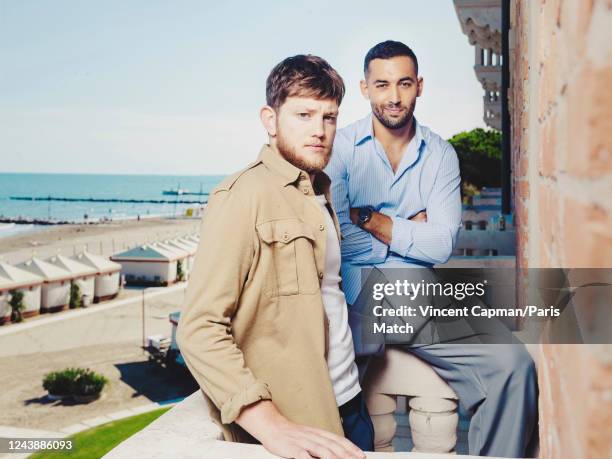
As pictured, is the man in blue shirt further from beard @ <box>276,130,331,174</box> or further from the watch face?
beard @ <box>276,130,331,174</box>

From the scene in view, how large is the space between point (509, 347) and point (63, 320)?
1478cm

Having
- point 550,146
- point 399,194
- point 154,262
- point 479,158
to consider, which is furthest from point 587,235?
point 154,262

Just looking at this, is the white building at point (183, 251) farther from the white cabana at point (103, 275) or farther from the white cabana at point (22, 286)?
the white cabana at point (22, 286)

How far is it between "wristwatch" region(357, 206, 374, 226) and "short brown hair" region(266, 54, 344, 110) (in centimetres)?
56

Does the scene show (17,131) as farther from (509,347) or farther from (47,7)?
(509,347)

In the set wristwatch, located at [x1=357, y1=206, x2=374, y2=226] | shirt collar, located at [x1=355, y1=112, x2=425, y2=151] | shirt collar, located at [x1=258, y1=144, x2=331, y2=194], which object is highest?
shirt collar, located at [x1=355, y1=112, x2=425, y2=151]

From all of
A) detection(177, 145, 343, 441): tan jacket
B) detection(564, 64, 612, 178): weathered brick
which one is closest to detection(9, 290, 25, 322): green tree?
detection(177, 145, 343, 441): tan jacket

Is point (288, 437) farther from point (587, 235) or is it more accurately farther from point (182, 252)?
point (182, 252)

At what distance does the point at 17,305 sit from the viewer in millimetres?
15336

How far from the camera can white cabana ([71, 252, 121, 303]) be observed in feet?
56.1

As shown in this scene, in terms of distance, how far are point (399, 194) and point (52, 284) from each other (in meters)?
15.0

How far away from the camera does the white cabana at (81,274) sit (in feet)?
53.2

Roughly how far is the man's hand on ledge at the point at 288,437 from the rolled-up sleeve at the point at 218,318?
26 mm

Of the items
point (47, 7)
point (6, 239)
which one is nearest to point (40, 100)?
point (47, 7)
